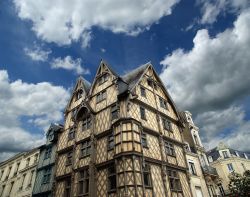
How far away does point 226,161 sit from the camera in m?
35.0

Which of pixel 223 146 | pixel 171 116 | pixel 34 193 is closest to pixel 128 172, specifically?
pixel 171 116

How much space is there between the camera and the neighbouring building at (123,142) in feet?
43.8

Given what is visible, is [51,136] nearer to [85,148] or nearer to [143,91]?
[85,148]

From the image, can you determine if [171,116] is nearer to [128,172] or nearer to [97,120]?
[97,120]

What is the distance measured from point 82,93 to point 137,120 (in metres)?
8.25

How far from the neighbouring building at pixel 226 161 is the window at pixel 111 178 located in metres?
25.1

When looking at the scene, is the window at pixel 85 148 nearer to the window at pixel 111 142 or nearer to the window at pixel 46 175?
the window at pixel 111 142

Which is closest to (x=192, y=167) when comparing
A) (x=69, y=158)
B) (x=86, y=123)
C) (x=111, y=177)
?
(x=111, y=177)

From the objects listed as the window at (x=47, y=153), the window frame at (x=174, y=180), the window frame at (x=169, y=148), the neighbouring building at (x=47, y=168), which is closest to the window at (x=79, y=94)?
the neighbouring building at (x=47, y=168)

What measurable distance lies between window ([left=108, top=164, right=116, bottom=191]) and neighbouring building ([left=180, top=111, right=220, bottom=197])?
7835 millimetres

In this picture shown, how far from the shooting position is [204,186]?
19312mm

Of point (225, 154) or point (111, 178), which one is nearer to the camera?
point (111, 178)

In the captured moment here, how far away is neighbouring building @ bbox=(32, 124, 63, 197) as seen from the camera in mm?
19266

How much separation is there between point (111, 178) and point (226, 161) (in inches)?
1107
